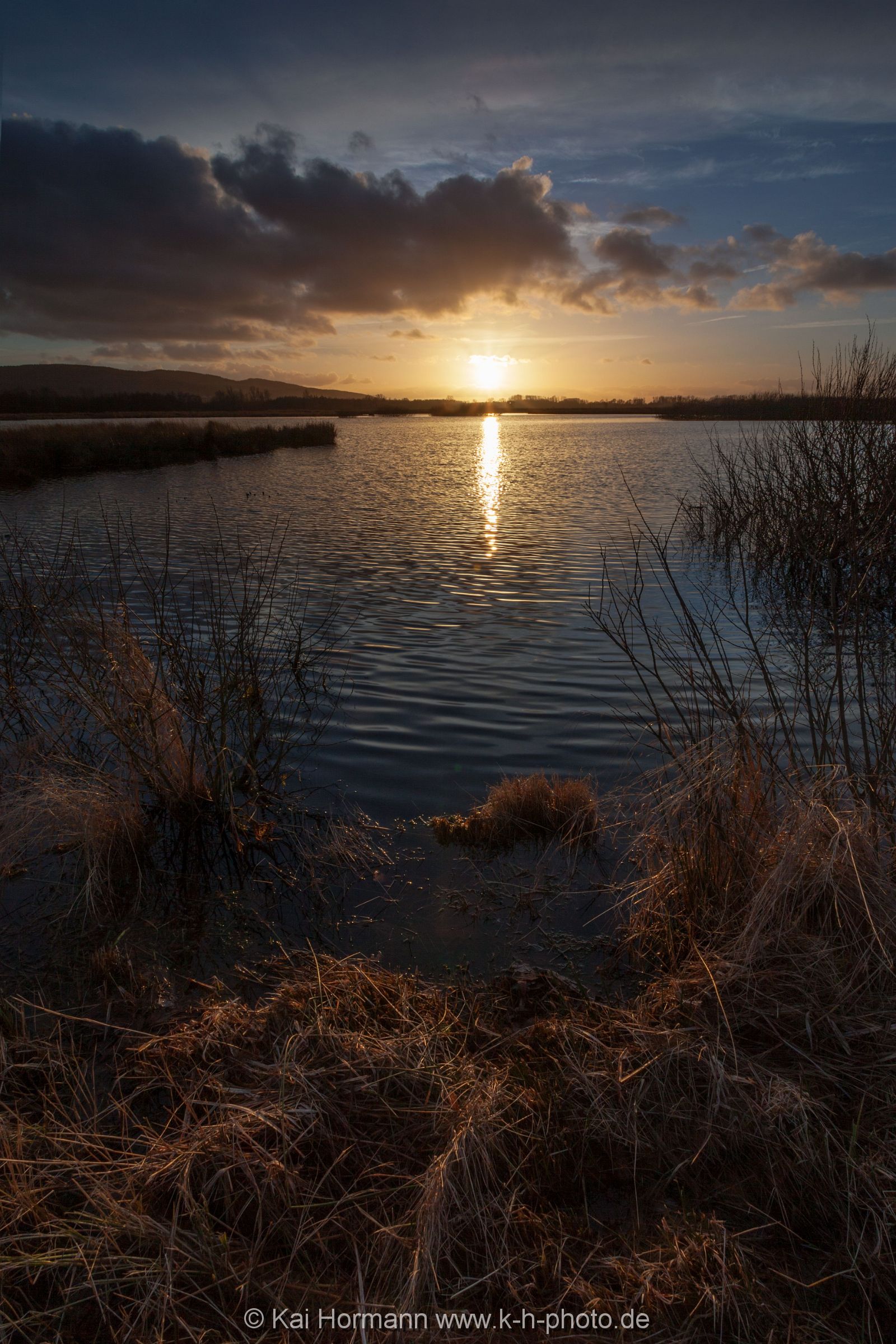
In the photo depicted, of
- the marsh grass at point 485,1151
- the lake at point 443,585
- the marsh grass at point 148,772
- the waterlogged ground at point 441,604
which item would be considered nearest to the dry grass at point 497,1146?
the marsh grass at point 485,1151

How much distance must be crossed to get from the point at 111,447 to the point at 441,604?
35569mm

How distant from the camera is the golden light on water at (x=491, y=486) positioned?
20938mm

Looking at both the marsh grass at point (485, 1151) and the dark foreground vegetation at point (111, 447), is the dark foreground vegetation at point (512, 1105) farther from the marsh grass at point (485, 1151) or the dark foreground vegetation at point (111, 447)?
the dark foreground vegetation at point (111, 447)

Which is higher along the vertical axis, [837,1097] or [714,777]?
[714,777]

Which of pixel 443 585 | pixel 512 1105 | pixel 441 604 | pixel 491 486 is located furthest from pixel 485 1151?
pixel 491 486

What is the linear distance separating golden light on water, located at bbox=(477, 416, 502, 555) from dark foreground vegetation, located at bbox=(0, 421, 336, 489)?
1658cm

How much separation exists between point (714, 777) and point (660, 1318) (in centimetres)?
263

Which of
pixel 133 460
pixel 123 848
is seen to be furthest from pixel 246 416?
pixel 123 848

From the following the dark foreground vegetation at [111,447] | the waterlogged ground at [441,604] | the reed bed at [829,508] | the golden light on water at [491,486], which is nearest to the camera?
the reed bed at [829,508]

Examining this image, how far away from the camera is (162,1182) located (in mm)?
2654

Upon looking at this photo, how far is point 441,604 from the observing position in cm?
1377

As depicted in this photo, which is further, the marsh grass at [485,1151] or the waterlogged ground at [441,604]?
the waterlogged ground at [441,604]

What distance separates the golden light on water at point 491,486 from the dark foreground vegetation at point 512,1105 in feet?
47.8

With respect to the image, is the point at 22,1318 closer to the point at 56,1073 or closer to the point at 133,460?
the point at 56,1073
